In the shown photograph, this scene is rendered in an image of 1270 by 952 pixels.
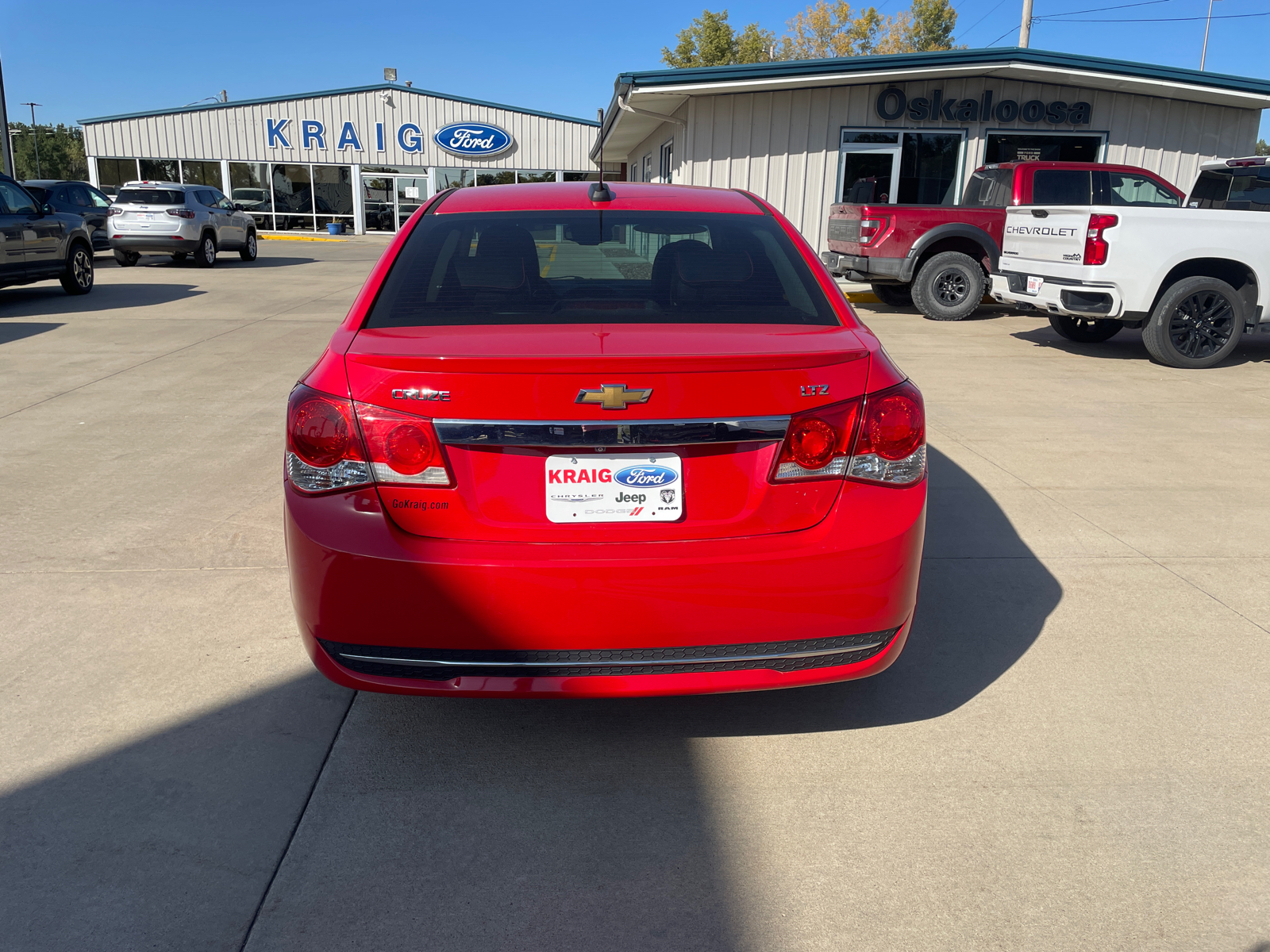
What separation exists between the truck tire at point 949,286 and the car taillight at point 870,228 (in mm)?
885

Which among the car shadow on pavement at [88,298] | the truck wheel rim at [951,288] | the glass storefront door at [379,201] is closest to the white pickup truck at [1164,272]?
the truck wheel rim at [951,288]

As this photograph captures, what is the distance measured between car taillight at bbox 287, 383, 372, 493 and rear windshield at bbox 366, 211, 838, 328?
0.38 metres

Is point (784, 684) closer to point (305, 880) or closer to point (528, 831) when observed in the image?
point (528, 831)

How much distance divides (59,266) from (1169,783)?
51.4 feet

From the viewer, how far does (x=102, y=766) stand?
2.76 m

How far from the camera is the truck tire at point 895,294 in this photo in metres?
14.8

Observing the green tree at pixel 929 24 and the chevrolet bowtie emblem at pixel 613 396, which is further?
the green tree at pixel 929 24

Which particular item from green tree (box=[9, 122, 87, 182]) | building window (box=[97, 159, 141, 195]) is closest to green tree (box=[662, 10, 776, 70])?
building window (box=[97, 159, 141, 195])

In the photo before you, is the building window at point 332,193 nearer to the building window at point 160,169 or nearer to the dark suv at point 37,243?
the building window at point 160,169

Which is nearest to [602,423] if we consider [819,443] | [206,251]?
[819,443]

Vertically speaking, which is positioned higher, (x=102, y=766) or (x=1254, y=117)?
(x=1254, y=117)

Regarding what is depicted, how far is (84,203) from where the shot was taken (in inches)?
878

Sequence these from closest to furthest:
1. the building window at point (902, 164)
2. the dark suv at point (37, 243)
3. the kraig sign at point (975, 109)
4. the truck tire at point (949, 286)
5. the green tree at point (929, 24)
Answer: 1. the dark suv at point (37, 243)
2. the truck tire at point (949, 286)
3. the kraig sign at point (975, 109)
4. the building window at point (902, 164)
5. the green tree at point (929, 24)

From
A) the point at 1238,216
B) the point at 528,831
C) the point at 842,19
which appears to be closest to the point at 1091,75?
the point at 1238,216
